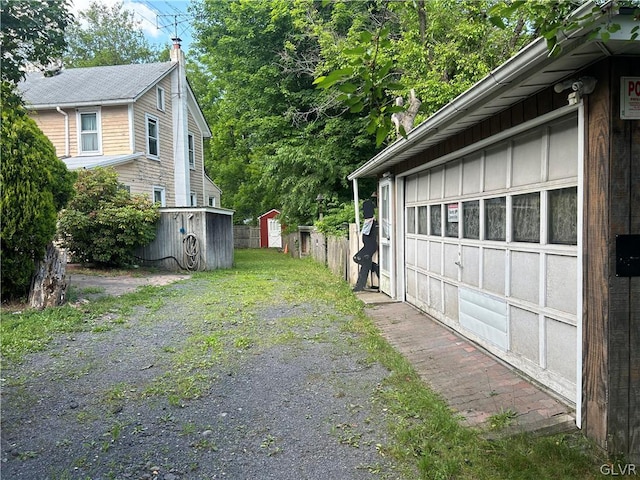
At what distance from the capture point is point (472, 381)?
3818 millimetres

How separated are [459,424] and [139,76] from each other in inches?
690

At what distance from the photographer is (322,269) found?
13273 mm

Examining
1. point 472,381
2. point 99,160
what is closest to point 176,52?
point 99,160

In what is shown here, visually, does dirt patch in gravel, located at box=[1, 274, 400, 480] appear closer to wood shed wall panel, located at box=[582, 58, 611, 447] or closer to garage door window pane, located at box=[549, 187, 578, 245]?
wood shed wall panel, located at box=[582, 58, 611, 447]

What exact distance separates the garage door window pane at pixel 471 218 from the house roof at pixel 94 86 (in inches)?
522

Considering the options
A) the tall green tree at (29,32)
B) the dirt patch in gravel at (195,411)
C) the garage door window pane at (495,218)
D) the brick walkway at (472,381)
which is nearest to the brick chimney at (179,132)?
the dirt patch in gravel at (195,411)

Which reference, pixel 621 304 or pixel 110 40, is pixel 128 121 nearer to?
pixel 621 304

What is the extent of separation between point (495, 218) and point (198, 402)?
10.7 ft

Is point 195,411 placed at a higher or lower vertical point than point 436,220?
lower

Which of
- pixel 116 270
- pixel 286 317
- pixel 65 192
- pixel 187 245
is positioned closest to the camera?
pixel 286 317

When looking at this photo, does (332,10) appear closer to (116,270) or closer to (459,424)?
(116,270)

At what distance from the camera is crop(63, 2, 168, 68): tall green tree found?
95.6 ft

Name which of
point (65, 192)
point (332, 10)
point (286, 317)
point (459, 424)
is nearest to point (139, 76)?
point (332, 10)

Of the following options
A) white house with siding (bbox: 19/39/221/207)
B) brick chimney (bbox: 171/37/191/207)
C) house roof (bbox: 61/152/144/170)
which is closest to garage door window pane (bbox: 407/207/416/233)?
house roof (bbox: 61/152/144/170)
